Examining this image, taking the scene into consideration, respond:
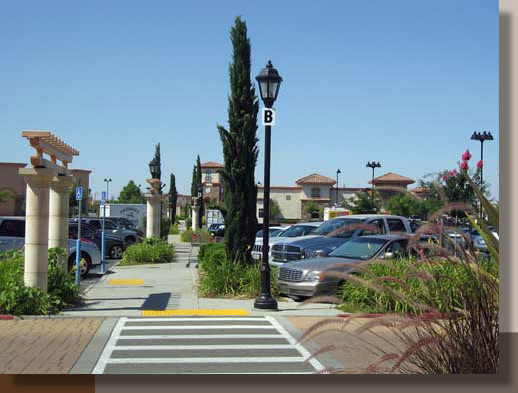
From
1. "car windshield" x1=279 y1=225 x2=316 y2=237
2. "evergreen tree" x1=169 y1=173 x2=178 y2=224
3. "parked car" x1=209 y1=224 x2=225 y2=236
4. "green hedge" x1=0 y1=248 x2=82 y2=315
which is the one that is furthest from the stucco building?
"green hedge" x1=0 y1=248 x2=82 y2=315

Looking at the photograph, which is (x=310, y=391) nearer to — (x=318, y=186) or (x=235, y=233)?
(x=235, y=233)

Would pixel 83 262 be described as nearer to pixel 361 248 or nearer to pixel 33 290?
pixel 33 290

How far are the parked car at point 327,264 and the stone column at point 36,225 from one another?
497 cm

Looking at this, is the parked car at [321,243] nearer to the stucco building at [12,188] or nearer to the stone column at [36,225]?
the stone column at [36,225]

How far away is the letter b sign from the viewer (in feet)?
A: 41.0

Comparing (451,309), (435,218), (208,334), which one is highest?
(435,218)

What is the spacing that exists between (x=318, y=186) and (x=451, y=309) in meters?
74.8

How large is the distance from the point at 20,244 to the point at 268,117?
30.7 feet

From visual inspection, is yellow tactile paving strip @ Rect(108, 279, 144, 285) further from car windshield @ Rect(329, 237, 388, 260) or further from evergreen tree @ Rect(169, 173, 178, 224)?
evergreen tree @ Rect(169, 173, 178, 224)

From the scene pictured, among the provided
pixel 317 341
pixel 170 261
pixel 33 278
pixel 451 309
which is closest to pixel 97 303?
pixel 33 278

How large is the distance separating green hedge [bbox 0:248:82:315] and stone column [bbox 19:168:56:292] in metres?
0.23

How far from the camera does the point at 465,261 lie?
3922mm

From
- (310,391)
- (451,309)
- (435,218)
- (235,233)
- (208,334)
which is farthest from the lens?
(235,233)

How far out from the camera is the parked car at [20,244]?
59.3 feet
